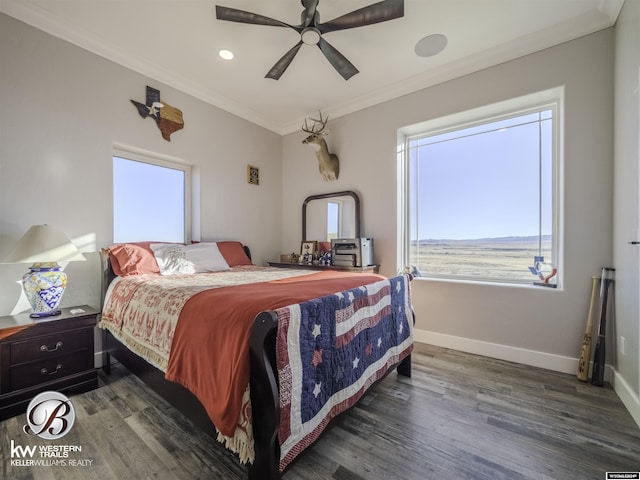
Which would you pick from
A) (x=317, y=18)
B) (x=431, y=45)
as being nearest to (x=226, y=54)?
(x=317, y=18)

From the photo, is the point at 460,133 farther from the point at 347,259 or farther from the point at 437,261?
A: the point at 347,259

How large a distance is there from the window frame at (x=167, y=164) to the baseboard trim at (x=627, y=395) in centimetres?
402

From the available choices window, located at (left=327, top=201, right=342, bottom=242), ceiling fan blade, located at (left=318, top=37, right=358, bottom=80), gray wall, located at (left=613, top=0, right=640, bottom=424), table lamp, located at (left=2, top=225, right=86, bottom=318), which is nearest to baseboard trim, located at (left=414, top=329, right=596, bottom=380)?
gray wall, located at (left=613, top=0, right=640, bottom=424)

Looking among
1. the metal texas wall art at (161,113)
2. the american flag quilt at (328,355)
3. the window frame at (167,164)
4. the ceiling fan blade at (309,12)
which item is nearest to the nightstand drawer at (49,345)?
the window frame at (167,164)

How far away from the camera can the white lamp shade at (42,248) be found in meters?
1.85

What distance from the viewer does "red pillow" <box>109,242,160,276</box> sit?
2.37m

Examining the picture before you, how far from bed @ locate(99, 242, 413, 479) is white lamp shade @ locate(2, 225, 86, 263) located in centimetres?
43

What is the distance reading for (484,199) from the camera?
292 centimetres

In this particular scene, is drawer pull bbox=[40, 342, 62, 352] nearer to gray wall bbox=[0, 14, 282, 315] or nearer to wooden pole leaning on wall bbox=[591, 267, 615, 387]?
gray wall bbox=[0, 14, 282, 315]

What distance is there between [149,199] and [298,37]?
223cm

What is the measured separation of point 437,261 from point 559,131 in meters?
1.63

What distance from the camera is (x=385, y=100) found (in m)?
3.33

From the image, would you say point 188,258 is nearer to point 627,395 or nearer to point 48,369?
point 48,369

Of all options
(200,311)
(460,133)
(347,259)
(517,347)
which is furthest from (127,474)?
(460,133)
